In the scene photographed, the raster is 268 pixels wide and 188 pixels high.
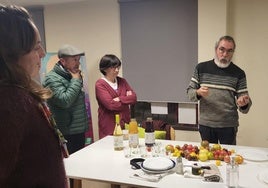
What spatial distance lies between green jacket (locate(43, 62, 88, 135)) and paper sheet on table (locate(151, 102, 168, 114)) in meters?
1.37

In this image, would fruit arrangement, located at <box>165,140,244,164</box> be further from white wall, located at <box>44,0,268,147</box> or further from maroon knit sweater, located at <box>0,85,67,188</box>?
white wall, located at <box>44,0,268,147</box>

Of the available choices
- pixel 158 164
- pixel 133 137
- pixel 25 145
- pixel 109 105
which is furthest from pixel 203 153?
pixel 25 145

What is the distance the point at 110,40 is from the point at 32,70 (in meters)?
3.07

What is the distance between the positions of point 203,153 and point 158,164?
314mm

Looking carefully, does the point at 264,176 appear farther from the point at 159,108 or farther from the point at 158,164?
the point at 159,108

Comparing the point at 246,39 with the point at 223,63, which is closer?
the point at 223,63

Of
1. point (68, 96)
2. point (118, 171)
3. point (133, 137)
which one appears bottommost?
point (118, 171)

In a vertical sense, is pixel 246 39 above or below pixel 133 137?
above

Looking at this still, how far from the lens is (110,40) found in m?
3.92

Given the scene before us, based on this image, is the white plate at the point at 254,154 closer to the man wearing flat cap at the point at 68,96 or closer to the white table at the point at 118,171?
the white table at the point at 118,171

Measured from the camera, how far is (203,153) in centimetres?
186

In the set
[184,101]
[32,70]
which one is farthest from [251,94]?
[32,70]

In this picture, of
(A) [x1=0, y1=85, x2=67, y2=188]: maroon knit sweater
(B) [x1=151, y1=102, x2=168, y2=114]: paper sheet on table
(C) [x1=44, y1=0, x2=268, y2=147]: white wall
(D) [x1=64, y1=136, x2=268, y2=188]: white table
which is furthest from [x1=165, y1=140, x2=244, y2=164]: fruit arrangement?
(B) [x1=151, y1=102, x2=168, y2=114]: paper sheet on table

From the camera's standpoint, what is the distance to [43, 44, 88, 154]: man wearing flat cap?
93.6 inches
